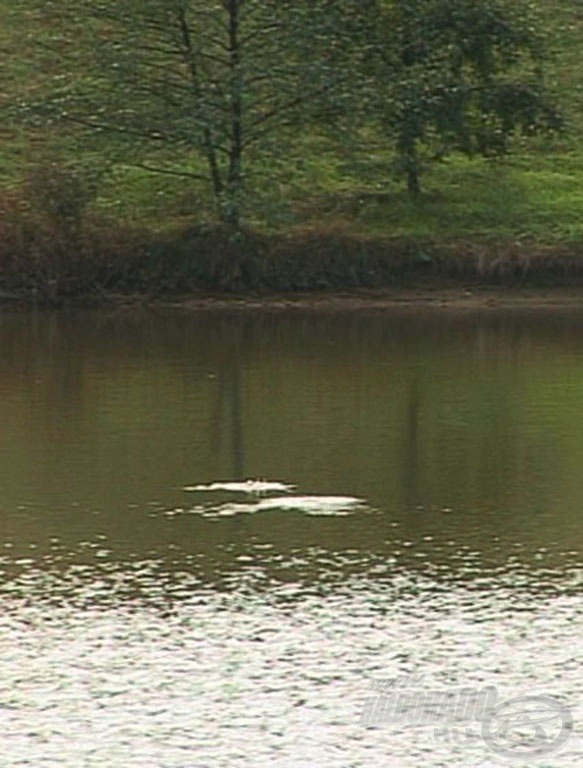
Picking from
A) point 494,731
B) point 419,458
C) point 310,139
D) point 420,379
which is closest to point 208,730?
point 494,731

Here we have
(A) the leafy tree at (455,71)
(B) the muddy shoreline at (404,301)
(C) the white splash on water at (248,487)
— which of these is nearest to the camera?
(C) the white splash on water at (248,487)

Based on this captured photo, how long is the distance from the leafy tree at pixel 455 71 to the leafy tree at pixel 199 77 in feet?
4.06

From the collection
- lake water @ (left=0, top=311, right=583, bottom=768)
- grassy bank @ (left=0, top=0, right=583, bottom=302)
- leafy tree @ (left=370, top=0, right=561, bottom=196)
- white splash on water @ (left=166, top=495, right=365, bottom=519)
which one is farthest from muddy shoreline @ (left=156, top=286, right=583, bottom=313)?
white splash on water @ (left=166, top=495, right=365, bottom=519)

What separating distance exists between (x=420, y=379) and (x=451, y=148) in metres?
17.0

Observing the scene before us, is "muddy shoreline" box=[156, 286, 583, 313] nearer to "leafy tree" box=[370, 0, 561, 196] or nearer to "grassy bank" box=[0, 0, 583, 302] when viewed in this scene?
"grassy bank" box=[0, 0, 583, 302]

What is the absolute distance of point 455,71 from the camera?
4281cm

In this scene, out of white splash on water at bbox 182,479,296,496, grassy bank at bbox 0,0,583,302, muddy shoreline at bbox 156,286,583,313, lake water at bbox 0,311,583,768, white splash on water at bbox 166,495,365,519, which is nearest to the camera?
lake water at bbox 0,311,583,768

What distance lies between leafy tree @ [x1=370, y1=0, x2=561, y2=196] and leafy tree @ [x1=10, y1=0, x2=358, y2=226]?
48.7 inches

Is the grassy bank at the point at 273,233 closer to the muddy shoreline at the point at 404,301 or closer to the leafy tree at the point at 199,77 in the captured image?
the muddy shoreline at the point at 404,301

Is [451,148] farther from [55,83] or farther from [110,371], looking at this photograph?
[110,371]

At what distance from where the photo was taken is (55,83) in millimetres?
42469

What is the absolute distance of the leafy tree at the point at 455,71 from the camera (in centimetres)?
4222

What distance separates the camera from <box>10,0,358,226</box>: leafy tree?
135 feet

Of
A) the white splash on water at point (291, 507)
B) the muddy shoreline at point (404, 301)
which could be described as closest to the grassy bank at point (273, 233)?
the muddy shoreline at point (404, 301)
